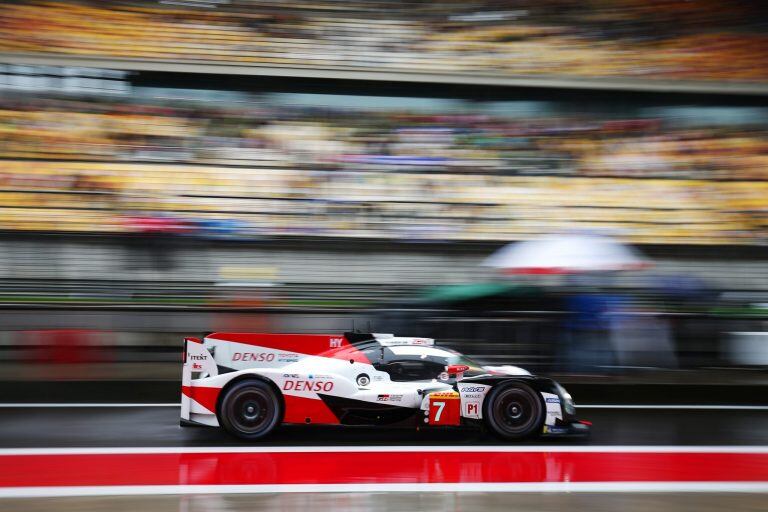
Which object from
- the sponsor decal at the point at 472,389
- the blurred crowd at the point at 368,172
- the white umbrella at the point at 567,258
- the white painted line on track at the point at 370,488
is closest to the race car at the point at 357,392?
the sponsor decal at the point at 472,389

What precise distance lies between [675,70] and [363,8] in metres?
6.66

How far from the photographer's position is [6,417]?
7895mm

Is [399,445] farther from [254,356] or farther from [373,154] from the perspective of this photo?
[373,154]

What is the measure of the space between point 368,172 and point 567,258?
5.54 metres

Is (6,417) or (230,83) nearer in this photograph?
(6,417)

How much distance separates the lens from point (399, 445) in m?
6.66

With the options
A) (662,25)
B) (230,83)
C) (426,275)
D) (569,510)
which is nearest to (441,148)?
(426,275)

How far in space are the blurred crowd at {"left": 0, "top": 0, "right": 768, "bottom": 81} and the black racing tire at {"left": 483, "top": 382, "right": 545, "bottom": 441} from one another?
10402 mm

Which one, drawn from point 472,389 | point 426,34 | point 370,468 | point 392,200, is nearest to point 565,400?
point 472,389

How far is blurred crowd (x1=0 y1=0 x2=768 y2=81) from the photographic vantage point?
15.5 meters

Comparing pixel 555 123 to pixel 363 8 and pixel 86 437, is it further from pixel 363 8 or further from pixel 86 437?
pixel 86 437

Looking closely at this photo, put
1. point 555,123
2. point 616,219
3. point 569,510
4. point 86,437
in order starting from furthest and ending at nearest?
point 555,123, point 616,219, point 86,437, point 569,510

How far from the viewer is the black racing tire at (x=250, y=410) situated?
6.66 meters

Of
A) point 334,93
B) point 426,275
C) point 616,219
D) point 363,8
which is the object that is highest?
point 363,8
